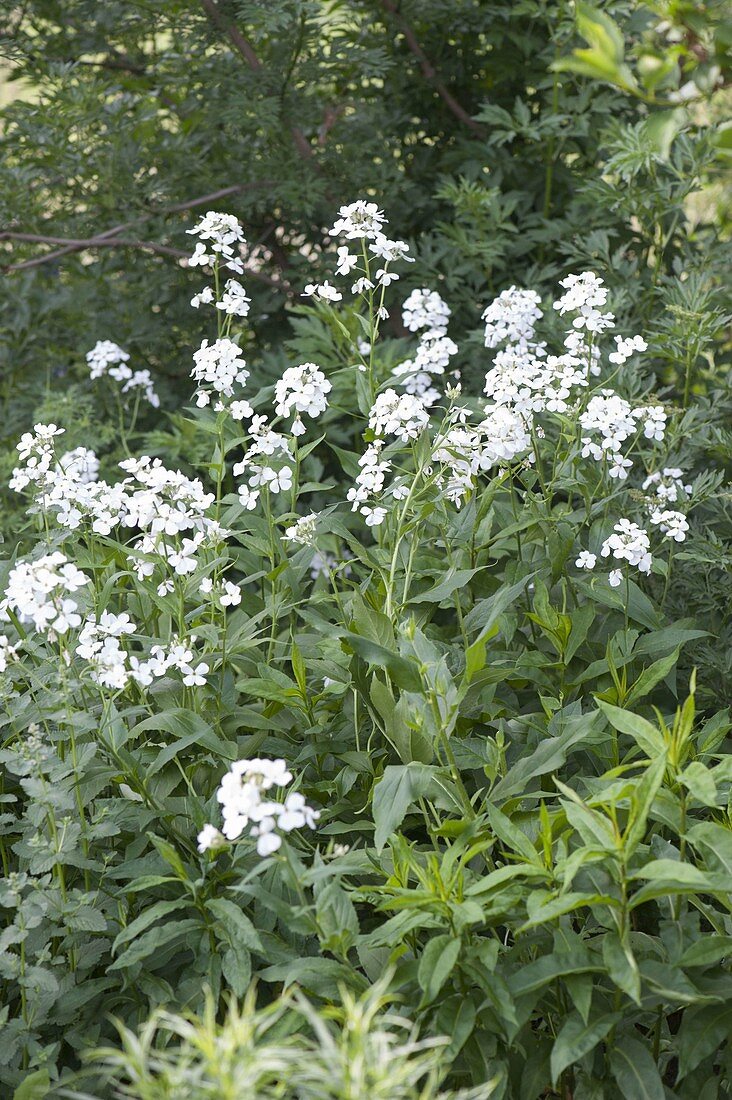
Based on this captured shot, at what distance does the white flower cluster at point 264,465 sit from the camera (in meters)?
2.07

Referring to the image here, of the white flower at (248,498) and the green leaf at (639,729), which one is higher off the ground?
the white flower at (248,498)

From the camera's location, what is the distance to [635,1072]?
1.54 metres

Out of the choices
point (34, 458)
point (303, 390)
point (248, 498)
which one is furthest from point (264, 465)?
point (34, 458)

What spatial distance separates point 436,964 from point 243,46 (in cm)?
283

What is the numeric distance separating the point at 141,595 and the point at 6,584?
0.93 feet

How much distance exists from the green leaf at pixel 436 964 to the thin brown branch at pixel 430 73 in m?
2.94

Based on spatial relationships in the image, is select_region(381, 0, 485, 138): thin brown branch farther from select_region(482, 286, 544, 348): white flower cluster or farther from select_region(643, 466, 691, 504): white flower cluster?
select_region(643, 466, 691, 504): white flower cluster

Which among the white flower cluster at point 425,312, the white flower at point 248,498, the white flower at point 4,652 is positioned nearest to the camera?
the white flower at point 4,652

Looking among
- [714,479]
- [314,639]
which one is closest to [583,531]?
[714,479]

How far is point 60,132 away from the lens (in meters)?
3.40

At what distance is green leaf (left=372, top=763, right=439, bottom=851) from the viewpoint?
1630mm

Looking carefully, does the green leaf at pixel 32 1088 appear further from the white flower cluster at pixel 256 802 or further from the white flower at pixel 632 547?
the white flower at pixel 632 547

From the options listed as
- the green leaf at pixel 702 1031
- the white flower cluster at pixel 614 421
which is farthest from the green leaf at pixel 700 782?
the white flower cluster at pixel 614 421

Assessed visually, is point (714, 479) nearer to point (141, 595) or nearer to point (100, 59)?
point (141, 595)
